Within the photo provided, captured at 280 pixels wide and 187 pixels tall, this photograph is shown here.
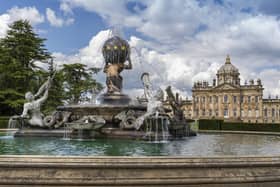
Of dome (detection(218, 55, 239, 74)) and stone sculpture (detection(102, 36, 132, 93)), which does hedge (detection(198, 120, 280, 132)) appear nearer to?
stone sculpture (detection(102, 36, 132, 93))

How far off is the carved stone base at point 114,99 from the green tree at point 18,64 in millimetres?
20253

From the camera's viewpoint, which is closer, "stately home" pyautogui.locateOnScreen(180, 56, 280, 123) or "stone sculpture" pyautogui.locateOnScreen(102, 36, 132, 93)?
"stone sculpture" pyautogui.locateOnScreen(102, 36, 132, 93)

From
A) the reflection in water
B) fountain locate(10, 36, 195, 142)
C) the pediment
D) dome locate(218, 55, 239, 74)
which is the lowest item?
the reflection in water

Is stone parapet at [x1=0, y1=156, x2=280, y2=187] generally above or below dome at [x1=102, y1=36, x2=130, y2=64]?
below

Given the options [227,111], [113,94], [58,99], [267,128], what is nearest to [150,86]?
[113,94]

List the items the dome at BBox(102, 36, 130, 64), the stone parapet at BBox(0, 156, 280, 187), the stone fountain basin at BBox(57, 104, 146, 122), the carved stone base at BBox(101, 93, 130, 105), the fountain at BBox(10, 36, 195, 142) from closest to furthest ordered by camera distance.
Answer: the stone parapet at BBox(0, 156, 280, 187)
the fountain at BBox(10, 36, 195, 142)
the stone fountain basin at BBox(57, 104, 146, 122)
the carved stone base at BBox(101, 93, 130, 105)
the dome at BBox(102, 36, 130, 64)

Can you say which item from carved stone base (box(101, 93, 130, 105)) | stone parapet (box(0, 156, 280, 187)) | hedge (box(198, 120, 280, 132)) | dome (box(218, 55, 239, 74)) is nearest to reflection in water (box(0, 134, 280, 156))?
stone parapet (box(0, 156, 280, 187))

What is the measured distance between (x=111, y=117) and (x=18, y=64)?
2626 cm

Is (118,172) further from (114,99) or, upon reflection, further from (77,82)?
(77,82)

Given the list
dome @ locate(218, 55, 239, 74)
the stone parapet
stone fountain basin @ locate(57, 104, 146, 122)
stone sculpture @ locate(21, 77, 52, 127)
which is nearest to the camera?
the stone parapet

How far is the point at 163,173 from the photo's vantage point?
5.10 meters

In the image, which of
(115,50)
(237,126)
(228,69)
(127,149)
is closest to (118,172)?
(127,149)

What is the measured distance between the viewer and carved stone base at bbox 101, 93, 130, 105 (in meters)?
16.0

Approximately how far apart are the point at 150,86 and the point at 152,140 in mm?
3393
